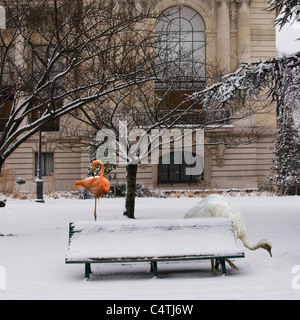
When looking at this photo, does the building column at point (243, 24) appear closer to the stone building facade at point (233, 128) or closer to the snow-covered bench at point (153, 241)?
the stone building facade at point (233, 128)

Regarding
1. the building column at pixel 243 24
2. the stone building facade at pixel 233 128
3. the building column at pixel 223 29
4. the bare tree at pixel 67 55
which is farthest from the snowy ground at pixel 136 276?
the building column at pixel 243 24

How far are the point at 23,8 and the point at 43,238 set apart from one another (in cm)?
548

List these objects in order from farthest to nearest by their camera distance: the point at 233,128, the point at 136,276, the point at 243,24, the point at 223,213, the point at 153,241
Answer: the point at 243,24, the point at 233,128, the point at 223,213, the point at 136,276, the point at 153,241

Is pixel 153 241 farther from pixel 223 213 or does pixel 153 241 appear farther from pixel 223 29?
pixel 223 29

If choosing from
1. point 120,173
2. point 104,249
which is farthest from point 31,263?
point 120,173

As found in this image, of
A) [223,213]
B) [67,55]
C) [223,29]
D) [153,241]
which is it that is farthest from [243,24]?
[153,241]

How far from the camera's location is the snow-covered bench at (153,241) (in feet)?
23.3

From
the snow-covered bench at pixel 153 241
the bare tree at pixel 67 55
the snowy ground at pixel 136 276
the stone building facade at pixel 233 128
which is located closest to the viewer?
the snowy ground at pixel 136 276

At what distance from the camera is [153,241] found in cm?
728

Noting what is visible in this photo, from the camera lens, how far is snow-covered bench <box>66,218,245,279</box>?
7.11 metres

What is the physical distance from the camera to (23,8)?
12.0 m

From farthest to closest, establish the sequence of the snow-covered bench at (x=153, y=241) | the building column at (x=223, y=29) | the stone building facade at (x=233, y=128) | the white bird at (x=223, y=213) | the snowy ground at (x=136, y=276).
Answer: the stone building facade at (x=233, y=128) → the building column at (x=223, y=29) → the white bird at (x=223, y=213) → the snow-covered bench at (x=153, y=241) → the snowy ground at (x=136, y=276)
